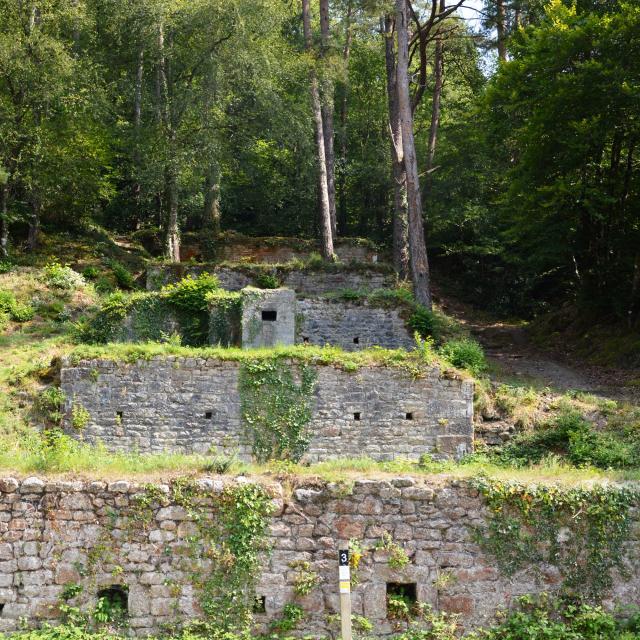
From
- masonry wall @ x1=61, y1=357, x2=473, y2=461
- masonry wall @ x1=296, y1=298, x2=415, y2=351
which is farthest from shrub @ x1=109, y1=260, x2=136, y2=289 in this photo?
masonry wall @ x1=61, y1=357, x2=473, y2=461

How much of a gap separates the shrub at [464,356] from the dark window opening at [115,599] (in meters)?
9.43

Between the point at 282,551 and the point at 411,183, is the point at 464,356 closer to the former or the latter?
the point at 411,183

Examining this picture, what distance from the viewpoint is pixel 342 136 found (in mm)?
32406

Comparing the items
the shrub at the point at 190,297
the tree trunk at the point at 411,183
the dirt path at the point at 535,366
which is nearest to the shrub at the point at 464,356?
the dirt path at the point at 535,366

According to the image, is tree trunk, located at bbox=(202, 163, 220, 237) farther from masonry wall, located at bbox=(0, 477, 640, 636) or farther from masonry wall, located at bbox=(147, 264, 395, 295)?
masonry wall, located at bbox=(0, 477, 640, 636)

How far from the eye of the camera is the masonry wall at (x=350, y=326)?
16.8 m

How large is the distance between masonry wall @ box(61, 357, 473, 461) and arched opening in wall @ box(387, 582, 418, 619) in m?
5.99

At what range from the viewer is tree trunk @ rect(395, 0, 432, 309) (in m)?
18.8

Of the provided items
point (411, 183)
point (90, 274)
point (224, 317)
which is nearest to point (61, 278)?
point (90, 274)

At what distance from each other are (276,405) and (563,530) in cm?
684

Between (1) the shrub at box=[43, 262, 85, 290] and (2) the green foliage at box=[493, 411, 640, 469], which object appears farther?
(1) the shrub at box=[43, 262, 85, 290]

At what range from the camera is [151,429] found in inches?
511

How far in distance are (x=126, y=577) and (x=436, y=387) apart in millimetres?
7793

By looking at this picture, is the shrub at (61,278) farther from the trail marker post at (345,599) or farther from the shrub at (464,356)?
the trail marker post at (345,599)
